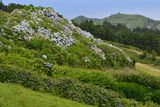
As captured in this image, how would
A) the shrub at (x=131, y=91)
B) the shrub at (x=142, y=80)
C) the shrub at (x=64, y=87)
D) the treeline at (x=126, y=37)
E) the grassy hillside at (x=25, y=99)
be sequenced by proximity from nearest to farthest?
the grassy hillside at (x=25, y=99)
the shrub at (x=64, y=87)
the shrub at (x=131, y=91)
the shrub at (x=142, y=80)
the treeline at (x=126, y=37)

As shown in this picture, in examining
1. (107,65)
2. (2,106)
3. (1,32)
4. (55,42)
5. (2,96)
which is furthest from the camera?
(107,65)

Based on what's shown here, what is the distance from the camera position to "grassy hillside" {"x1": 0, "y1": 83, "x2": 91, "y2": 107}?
2297cm

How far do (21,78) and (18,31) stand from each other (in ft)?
53.3

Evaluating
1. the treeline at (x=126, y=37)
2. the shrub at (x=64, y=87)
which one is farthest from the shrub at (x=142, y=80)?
the treeline at (x=126, y=37)

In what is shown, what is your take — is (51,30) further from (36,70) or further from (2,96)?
(2,96)

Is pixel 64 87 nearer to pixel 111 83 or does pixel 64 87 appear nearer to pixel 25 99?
pixel 25 99

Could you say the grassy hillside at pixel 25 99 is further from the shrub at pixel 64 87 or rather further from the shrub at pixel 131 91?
the shrub at pixel 131 91

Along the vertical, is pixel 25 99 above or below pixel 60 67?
below

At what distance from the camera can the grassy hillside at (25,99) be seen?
2297 centimetres

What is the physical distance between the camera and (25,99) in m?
23.9

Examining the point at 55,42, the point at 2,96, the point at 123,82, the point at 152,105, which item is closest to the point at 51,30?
the point at 55,42

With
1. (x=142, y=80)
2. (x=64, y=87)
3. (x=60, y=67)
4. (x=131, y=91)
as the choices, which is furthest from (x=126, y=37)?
(x=64, y=87)

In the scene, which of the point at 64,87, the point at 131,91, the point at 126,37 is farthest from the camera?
the point at 126,37

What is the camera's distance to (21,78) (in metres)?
28.4
